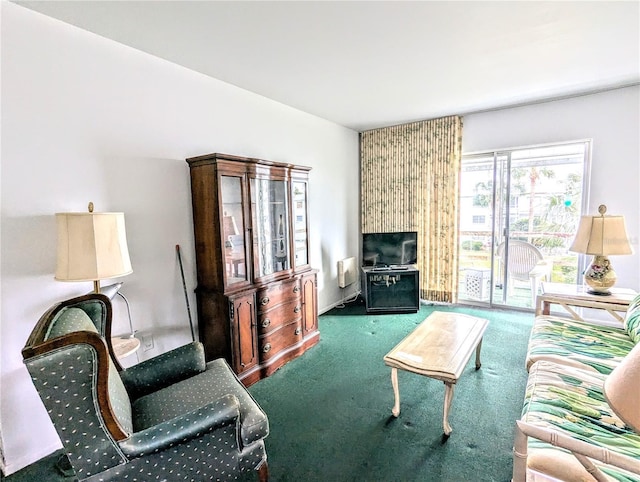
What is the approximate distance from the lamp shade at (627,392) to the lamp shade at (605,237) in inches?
98.9

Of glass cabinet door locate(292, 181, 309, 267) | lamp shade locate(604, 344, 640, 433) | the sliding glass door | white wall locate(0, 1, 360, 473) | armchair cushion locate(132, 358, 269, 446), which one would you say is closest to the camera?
lamp shade locate(604, 344, 640, 433)

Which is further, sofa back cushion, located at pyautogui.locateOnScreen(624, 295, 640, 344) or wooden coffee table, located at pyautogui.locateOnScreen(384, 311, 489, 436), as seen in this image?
sofa back cushion, located at pyautogui.locateOnScreen(624, 295, 640, 344)

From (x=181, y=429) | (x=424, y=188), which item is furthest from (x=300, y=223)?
(x=181, y=429)

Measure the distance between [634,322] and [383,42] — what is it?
262cm

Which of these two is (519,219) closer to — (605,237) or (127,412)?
(605,237)

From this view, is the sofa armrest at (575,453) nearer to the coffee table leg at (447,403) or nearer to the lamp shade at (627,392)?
the lamp shade at (627,392)

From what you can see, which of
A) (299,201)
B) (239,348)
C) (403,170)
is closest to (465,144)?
(403,170)

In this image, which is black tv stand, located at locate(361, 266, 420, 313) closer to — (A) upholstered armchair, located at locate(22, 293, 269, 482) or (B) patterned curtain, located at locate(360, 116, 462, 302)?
(B) patterned curtain, located at locate(360, 116, 462, 302)

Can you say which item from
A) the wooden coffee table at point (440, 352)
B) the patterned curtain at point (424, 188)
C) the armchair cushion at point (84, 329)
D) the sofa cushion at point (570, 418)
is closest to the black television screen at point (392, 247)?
the patterned curtain at point (424, 188)

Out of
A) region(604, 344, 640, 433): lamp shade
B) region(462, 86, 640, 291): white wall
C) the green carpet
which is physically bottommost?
the green carpet

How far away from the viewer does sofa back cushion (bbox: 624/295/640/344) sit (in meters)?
2.17

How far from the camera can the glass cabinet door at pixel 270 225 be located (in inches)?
113

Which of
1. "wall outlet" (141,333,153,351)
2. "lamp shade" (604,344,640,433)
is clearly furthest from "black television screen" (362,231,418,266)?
"lamp shade" (604,344,640,433)

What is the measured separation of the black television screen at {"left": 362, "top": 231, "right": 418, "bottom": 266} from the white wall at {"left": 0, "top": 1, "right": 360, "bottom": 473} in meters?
2.11
